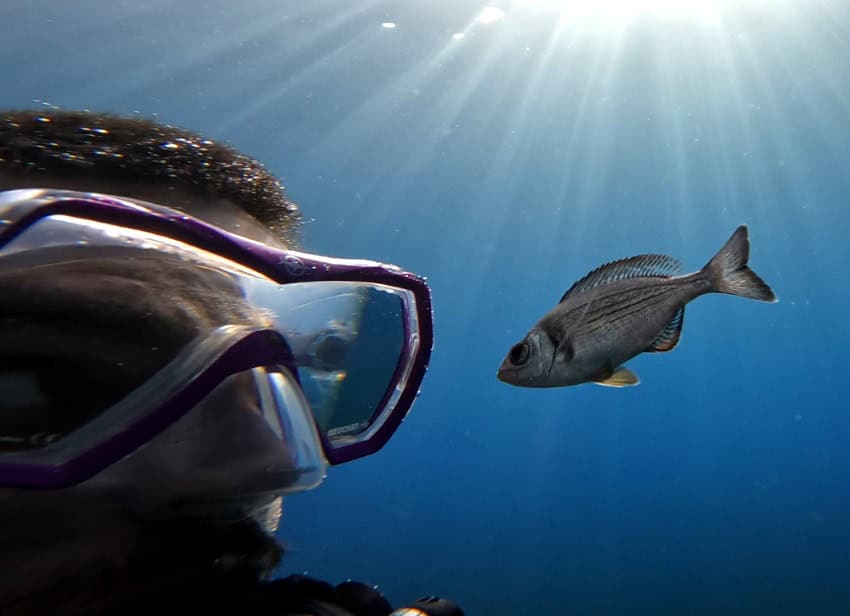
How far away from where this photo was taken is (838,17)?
12.6 m

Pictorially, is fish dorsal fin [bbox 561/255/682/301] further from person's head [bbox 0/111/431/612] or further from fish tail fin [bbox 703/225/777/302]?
person's head [bbox 0/111/431/612]

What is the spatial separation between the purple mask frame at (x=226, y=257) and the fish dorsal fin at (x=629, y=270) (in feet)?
2.85

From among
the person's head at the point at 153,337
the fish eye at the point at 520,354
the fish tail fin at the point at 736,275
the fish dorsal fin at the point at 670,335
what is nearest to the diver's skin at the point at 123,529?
the person's head at the point at 153,337

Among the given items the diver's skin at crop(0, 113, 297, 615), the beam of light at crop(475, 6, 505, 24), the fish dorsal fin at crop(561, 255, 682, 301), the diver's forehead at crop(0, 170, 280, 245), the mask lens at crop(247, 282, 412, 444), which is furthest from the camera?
the beam of light at crop(475, 6, 505, 24)

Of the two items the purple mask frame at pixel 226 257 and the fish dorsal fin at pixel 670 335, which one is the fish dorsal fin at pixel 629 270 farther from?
the purple mask frame at pixel 226 257

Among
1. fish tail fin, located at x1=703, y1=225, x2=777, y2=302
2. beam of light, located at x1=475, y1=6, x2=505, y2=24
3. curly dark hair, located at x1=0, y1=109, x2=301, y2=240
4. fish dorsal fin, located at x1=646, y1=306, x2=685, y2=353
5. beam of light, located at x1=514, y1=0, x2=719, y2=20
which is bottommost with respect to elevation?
fish dorsal fin, located at x1=646, y1=306, x2=685, y2=353

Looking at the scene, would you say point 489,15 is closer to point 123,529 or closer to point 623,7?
point 623,7

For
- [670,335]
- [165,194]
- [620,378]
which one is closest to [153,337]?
[165,194]

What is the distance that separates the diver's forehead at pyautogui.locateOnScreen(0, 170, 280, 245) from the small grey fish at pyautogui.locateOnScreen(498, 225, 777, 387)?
124cm

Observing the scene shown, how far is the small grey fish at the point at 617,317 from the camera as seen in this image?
8.21 ft

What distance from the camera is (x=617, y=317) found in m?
2.59

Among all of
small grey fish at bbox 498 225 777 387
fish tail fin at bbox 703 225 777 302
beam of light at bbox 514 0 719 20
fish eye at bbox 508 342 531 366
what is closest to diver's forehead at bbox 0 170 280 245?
fish eye at bbox 508 342 531 366

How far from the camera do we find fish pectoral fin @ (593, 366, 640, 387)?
8.74 ft

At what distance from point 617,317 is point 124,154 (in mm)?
2069
